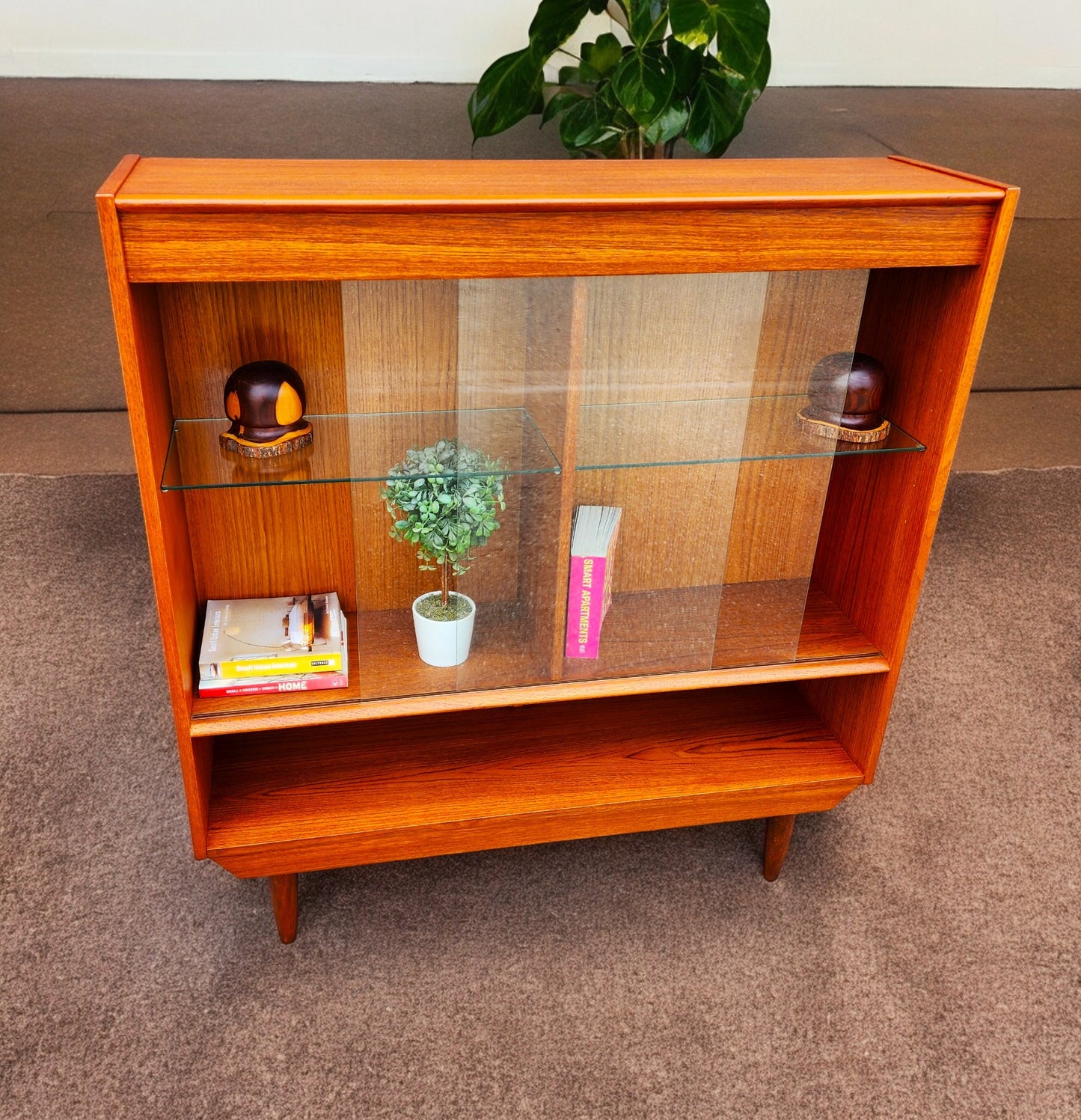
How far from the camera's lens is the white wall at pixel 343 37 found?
11.3ft

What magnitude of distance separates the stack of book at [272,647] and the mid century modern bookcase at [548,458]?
3 centimetres

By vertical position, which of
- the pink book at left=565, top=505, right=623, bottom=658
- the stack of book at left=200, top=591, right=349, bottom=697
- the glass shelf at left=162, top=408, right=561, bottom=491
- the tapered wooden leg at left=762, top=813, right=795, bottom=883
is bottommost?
the tapered wooden leg at left=762, top=813, right=795, bottom=883

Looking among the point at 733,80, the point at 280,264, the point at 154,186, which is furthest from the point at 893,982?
the point at 733,80

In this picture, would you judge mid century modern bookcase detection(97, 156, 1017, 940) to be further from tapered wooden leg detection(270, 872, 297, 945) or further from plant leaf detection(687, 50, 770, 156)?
plant leaf detection(687, 50, 770, 156)

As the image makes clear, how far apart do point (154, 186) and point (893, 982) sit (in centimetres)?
143

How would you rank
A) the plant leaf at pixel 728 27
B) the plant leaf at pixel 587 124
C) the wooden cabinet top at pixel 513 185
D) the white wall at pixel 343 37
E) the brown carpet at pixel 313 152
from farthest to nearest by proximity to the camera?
1. the white wall at pixel 343 37
2. the brown carpet at pixel 313 152
3. the plant leaf at pixel 587 124
4. the plant leaf at pixel 728 27
5. the wooden cabinet top at pixel 513 185

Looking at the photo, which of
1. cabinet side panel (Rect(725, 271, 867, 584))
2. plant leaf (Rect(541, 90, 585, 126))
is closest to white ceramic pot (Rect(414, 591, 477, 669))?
cabinet side panel (Rect(725, 271, 867, 584))

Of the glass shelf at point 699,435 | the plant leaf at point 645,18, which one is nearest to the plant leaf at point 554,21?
the plant leaf at point 645,18

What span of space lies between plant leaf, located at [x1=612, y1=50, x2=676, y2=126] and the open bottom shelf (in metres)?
1.31

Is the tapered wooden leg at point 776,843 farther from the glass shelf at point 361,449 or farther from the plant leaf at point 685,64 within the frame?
the plant leaf at point 685,64

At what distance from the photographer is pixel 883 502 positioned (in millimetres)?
1486

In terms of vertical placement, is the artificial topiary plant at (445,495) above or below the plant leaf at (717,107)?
below

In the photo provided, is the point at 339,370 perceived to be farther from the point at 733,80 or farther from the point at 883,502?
the point at 733,80

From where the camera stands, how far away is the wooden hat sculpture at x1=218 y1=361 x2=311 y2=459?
129cm
